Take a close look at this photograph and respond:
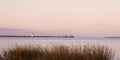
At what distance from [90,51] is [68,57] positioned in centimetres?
80

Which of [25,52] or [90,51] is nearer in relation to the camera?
[90,51]

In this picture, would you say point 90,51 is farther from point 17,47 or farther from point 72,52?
point 17,47

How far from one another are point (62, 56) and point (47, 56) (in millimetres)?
597

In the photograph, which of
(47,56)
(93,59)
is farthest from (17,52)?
(93,59)

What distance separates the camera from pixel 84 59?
11859 millimetres

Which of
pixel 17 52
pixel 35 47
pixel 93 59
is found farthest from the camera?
pixel 35 47

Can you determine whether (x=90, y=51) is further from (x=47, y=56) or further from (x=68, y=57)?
(x=47, y=56)

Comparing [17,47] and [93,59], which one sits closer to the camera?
[93,59]

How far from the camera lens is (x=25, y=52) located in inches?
506

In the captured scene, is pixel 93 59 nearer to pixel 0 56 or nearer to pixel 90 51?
pixel 90 51

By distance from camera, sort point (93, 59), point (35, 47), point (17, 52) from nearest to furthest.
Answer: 1. point (93, 59)
2. point (17, 52)
3. point (35, 47)

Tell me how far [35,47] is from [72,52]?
197 cm

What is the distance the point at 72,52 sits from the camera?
39.5 feet

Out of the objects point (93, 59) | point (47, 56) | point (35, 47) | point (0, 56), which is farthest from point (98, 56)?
point (0, 56)
